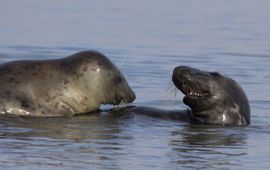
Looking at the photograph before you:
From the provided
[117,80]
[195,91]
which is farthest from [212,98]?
[117,80]

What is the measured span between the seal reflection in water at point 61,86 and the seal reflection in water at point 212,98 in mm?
759

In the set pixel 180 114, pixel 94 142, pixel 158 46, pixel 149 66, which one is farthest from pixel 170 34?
pixel 94 142

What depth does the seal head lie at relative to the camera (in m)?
12.9

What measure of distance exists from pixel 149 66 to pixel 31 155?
6.96 m

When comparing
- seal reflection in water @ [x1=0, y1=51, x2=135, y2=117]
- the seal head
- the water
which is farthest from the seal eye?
the seal head

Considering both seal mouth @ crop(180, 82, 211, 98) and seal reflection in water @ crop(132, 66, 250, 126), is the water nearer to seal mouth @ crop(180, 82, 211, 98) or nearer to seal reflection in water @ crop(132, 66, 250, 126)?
seal reflection in water @ crop(132, 66, 250, 126)

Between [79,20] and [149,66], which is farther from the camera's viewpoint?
[79,20]

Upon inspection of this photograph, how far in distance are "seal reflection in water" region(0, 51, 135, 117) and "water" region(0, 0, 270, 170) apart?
20 centimetres

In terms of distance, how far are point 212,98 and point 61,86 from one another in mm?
1586

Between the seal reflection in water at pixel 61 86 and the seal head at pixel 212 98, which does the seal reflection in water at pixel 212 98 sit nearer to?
the seal head at pixel 212 98

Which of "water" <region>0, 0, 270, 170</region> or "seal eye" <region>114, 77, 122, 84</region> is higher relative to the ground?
"seal eye" <region>114, 77, 122, 84</region>

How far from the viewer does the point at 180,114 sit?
1332 centimetres

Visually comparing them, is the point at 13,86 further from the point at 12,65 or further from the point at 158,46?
the point at 158,46

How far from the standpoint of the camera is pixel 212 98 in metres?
12.9
